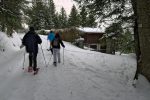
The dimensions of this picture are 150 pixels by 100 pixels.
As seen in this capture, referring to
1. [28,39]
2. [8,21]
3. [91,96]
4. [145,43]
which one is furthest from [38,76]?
[8,21]

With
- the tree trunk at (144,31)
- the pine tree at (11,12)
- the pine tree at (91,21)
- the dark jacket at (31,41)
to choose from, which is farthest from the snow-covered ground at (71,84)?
the pine tree at (11,12)

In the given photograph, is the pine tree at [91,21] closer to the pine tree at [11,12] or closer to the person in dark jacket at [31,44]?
the person in dark jacket at [31,44]

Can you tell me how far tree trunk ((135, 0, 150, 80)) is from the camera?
8950 mm

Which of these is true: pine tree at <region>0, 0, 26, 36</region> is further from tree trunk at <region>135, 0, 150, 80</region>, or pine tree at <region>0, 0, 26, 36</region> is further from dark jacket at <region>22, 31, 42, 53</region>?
tree trunk at <region>135, 0, 150, 80</region>

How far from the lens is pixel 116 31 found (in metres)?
14.4

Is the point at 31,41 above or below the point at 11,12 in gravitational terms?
below

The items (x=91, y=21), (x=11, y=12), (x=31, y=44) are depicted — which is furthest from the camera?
(x=11, y=12)

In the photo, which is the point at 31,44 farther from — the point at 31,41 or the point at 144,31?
the point at 144,31

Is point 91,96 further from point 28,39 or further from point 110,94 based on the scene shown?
point 28,39

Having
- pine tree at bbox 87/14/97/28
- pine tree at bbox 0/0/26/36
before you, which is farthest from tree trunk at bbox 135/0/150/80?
pine tree at bbox 0/0/26/36

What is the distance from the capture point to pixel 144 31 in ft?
30.0

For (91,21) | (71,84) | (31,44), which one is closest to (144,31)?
(71,84)

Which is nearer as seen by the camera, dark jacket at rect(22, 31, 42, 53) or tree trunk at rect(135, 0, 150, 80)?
tree trunk at rect(135, 0, 150, 80)

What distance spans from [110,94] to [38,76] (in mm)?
3141
